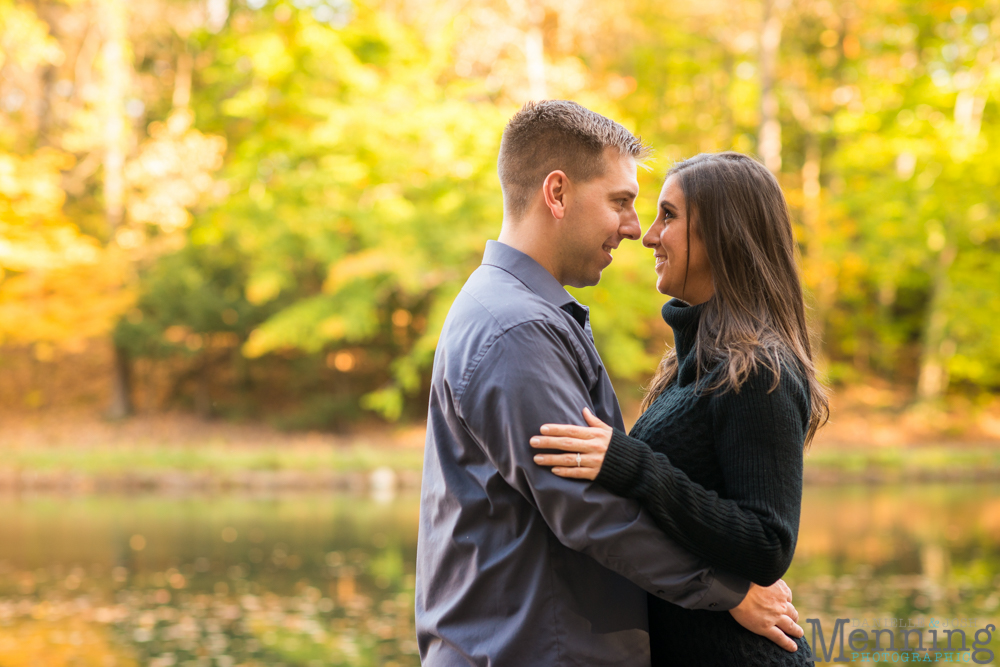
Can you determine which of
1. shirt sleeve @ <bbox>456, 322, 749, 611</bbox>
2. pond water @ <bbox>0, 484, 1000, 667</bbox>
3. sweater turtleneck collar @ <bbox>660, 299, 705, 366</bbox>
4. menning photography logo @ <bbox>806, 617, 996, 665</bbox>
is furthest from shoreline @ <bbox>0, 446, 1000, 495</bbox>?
shirt sleeve @ <bbox>456, 322, 749, 611</bbox>

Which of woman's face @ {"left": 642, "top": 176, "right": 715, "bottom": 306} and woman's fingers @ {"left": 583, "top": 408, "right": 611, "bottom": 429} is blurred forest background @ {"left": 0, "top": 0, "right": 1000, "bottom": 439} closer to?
woman's face @ {"left": 642, "top": 176, "right": 715, "bottom": 306}

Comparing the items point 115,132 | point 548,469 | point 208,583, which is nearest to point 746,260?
point 548,469

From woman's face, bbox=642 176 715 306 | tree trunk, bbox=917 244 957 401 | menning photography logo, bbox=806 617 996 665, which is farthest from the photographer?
tree trunk, bbox=917 244 957 401

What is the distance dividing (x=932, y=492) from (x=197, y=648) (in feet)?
36.3

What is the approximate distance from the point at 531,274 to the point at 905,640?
5.99 metres

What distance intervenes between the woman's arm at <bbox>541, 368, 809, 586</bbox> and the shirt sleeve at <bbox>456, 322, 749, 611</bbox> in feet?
0.12

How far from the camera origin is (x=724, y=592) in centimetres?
180

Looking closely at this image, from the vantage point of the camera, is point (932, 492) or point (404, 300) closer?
point (932, 492)

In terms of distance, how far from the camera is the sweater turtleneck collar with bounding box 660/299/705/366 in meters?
2.13

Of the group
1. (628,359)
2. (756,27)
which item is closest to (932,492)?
(628,359)

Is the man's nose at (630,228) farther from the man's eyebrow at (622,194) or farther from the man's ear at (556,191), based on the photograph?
the man's ear at (556,191)

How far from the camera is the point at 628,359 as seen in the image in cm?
1558

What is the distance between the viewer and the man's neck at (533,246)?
1.95 metres

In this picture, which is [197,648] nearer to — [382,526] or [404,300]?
[382,526]
